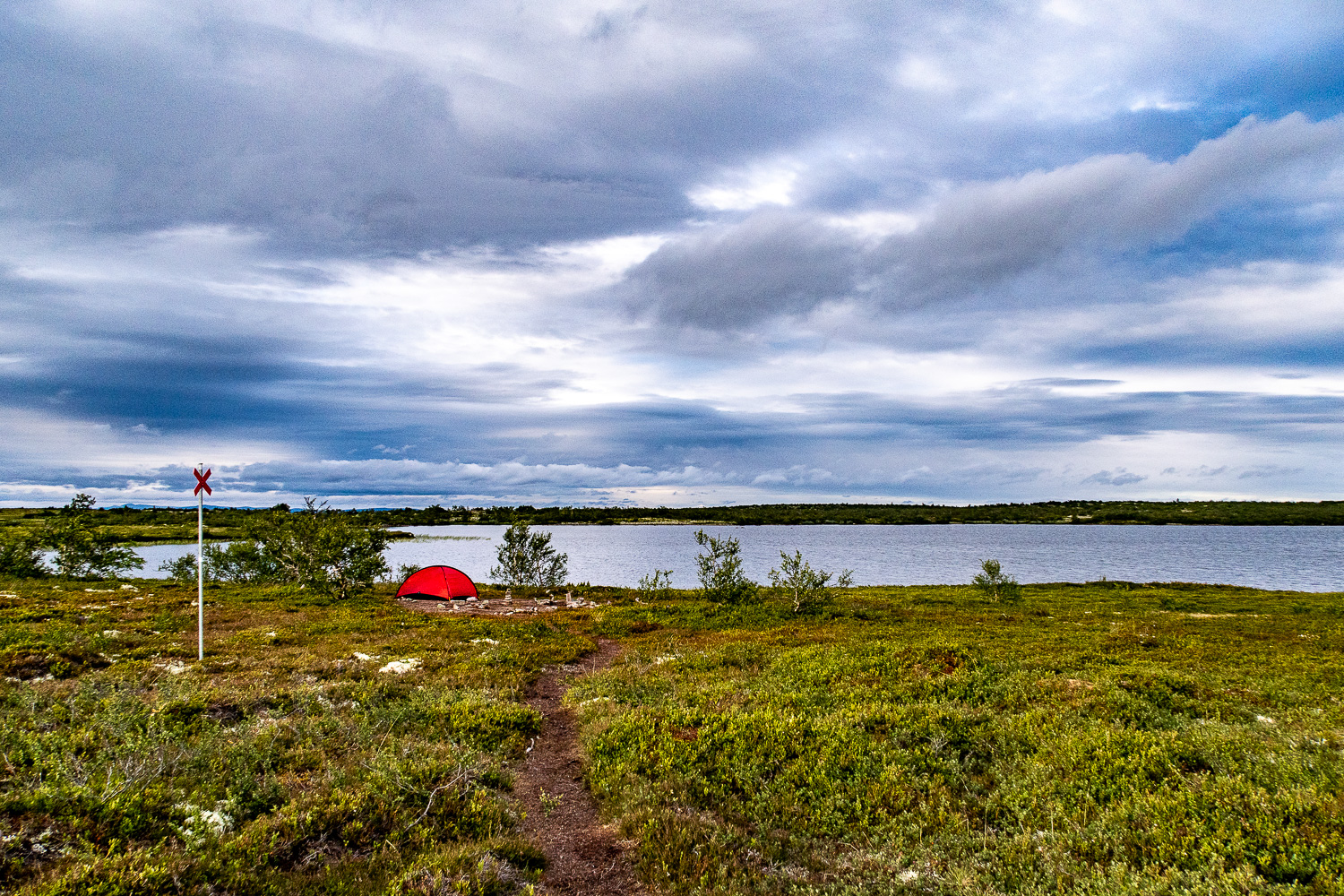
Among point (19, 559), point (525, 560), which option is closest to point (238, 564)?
point (19, 559)

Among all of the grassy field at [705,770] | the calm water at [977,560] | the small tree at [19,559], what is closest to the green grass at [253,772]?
the grassy field at [705,770]

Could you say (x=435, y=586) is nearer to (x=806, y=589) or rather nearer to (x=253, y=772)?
(x=806, y=589)

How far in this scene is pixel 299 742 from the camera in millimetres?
11211

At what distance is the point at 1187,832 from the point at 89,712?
19.1 metres

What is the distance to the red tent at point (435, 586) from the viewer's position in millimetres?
43281

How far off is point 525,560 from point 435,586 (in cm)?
992

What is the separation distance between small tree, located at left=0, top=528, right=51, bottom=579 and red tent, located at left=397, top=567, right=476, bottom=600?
30.4 m

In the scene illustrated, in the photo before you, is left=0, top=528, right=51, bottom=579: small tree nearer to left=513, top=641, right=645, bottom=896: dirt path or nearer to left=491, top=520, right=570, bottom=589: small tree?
left=491, top=520, right=570, bottom=589: small tree

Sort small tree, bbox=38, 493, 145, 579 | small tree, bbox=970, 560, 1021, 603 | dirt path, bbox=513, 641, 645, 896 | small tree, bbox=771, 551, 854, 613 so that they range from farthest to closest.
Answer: small tree, bbox=38, 493, 145, 579, small tree, bbox=970, 560, 1021, 603, small tree, bbox=771, 551, 854, 613, dirt path, bbox=513, 641, 645, 896

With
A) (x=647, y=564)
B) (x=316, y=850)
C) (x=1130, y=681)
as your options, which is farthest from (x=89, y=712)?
(x=647, y=564)

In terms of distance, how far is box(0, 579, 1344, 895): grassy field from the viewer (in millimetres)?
7281

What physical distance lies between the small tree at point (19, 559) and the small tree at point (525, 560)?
34.9 metres

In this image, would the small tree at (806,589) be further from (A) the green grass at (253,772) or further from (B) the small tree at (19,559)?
(B) the small tree at (19,559)

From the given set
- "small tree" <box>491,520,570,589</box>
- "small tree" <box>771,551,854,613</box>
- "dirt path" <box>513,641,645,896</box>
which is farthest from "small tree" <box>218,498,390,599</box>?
"dirt path" <box>513,641,645,896</box>
